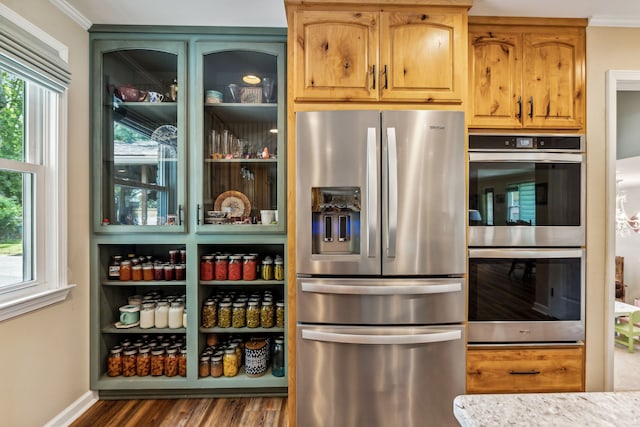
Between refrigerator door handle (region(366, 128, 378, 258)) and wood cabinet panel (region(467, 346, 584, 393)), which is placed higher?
refrigerator door handle (region(366, 128, 378, 258))

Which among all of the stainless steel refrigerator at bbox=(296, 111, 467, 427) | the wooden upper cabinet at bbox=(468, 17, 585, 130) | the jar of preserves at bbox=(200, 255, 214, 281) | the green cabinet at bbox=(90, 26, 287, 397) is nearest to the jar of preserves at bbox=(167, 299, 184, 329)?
the green cabinet at bbox=(90, 26, 287, 397)

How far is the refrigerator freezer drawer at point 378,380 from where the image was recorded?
1.67m

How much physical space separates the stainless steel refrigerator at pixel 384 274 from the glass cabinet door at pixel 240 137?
492 millimetres

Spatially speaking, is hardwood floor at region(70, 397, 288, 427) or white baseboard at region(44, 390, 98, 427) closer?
white baseboard at region(44, 390, 98, 427)

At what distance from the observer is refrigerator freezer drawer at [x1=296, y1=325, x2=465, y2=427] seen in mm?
1666

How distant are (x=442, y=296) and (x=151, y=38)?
7.73 ft

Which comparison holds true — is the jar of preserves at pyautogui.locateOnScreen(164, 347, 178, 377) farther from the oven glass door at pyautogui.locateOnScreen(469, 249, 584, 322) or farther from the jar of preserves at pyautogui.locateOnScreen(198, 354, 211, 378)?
the oven glass door at pyautogui.locateOnScreen(469, 249, 584, 322)

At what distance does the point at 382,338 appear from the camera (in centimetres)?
165

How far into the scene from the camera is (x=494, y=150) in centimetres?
182

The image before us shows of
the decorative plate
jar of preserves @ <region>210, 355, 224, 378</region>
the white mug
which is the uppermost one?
the white mug

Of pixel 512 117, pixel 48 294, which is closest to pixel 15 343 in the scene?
pixel 48 294

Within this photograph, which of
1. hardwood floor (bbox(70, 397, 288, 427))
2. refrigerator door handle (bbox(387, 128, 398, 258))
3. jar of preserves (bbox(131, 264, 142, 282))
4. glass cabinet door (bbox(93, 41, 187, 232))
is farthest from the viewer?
jar of preserves (bbox(131, 264, 142, 282))

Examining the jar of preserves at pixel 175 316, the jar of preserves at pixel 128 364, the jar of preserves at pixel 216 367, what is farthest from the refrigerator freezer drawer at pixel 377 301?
the jar of preserves at pixel 128 364

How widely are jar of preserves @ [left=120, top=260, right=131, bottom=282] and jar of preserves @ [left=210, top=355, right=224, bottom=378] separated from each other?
79 centimetres
